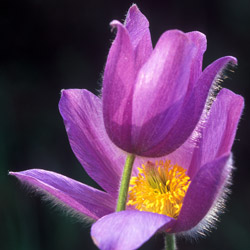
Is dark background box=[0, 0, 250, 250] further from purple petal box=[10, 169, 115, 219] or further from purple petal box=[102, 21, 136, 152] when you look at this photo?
purple petal box=[102, 21, 136, 152]

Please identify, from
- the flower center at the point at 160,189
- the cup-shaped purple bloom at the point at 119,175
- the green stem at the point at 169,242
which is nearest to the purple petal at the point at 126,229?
the cup-shaped purple bloom at the point at 119,175

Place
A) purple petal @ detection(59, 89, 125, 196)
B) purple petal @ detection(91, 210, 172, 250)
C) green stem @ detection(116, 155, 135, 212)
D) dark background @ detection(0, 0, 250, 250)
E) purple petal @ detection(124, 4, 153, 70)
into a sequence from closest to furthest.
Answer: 1. purple petal @ detection(91, 210, 172, 250)
2. green stem @ detection(116, 155, 135, 212)
3. purple petal @ detection(124, 4, 153, 70)
4. purple petal @ detection(59, 89, 125, 196)
5. dark background @ detection(0, 0, 250, 250)

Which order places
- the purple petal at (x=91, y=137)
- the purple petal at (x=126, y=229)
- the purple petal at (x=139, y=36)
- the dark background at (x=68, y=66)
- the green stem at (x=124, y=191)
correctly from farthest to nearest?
the dark background at (x=68, y=66) < the purple petal at (x=91, y=137) < the purple petal at (x=139, y=36) < the green stem at (x=124, y=191) < the purple petal at (x=126, y=229)

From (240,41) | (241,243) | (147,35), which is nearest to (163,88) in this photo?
(147,35)

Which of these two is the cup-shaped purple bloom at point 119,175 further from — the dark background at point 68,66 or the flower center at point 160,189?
the dark background at point 68,66

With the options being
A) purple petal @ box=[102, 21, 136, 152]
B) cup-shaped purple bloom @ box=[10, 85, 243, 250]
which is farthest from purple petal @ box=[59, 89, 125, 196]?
purple petal @ box=[102, 21, 136, 152]

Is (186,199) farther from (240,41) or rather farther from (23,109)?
(240,41)
